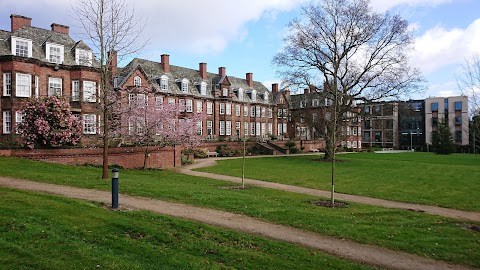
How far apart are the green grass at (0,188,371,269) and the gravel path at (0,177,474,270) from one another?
2.31ft

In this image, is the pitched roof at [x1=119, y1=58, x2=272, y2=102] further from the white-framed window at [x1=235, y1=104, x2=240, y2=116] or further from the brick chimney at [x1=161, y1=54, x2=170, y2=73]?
the white-framed window at [x1=235, y1=104, x2=240, y2=116]

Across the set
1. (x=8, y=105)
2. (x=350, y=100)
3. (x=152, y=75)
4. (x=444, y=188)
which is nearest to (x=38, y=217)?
(x=444, y=188)

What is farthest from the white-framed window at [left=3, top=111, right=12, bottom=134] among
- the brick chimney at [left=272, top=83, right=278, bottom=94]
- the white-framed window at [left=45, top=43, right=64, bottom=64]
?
the brick chimney at [left=272, top=83, right=278, bottom=94]

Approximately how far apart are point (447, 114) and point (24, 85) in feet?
298

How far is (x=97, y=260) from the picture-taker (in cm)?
609

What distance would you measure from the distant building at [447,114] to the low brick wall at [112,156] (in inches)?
3027

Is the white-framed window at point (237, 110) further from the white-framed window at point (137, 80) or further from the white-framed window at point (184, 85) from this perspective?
the white-framed window at point (137, 80)

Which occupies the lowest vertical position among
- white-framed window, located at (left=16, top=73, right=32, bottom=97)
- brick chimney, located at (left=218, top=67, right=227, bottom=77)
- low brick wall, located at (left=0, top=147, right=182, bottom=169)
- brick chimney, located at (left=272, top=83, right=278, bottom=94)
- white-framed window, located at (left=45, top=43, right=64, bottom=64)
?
low brick wall, located at (left=0, top=147, right=182, bottom=169)

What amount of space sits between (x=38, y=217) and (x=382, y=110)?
1350 inches

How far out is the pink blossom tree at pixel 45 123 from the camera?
22.7 m

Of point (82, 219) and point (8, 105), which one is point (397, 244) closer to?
point (82, 219)

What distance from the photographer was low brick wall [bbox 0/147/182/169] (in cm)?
2239

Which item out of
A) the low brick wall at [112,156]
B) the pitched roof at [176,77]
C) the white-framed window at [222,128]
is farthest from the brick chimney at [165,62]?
the low brick wall at [112,156]

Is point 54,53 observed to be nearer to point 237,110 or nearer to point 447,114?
point 237,110
